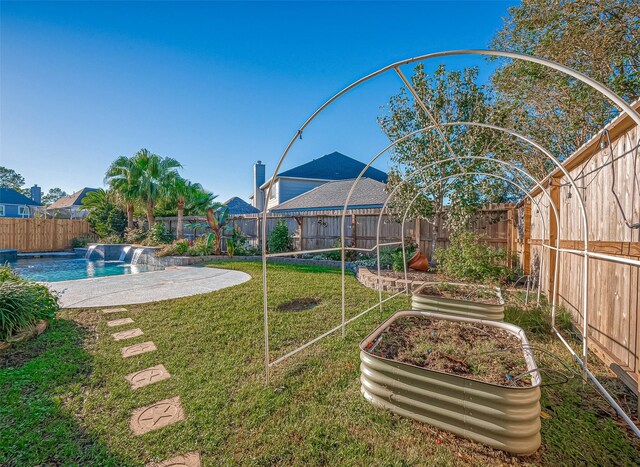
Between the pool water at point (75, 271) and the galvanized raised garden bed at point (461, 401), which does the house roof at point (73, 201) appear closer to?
the pool water at point (75, 271)

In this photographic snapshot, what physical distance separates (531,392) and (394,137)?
297 inches

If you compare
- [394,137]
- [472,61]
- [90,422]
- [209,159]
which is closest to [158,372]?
[90,422]

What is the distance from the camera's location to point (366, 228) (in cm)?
1040

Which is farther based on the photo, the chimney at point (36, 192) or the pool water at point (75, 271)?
the chimney at point (36, 192)

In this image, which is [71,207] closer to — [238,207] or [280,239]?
[238,207]

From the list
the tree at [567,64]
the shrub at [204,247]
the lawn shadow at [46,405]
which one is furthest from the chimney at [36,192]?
the tree at [567,64]

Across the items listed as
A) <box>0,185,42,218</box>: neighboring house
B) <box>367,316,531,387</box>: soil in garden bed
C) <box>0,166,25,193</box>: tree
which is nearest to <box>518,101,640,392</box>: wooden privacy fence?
<box>367,316,531,387</box>: soil in garden bed

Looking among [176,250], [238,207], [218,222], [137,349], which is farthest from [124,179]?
[137,349]

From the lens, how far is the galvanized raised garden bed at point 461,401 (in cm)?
170

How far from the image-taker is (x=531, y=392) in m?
1.70

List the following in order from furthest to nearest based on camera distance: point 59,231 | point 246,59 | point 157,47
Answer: point 59,231 < point 246,59 < point 157,47

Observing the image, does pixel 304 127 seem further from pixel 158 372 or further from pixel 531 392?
pixel 158 372

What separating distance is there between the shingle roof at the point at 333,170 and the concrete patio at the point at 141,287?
13535 mm

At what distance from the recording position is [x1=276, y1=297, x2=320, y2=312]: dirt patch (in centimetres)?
477
